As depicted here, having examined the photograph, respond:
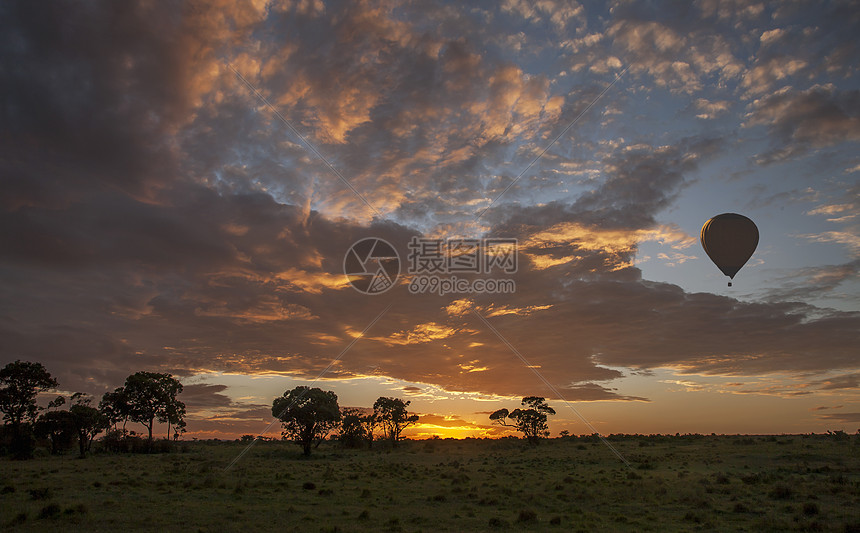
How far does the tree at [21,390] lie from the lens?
6100 cm

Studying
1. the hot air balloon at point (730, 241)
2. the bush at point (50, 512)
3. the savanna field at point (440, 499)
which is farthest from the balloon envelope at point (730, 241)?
the bush at point (50, 512)

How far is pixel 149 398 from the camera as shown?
2798 inches

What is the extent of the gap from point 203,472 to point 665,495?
3433 centimetres

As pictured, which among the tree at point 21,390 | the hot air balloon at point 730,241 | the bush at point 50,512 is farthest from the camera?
the tree at point 21,390

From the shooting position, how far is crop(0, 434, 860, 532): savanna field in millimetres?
21672

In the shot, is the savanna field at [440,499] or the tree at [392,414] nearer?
the savanna field at [440,499]

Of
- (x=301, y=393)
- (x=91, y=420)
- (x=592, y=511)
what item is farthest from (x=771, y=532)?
(x=91, y=420)

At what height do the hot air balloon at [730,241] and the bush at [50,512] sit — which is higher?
the hot air balloon at [730,241]

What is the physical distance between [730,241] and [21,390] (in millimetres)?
84503

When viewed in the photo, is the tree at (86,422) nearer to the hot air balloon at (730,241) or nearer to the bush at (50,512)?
the bush at (50,512)

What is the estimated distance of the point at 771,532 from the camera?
2116 cm

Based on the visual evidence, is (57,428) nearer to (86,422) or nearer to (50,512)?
(86,422)

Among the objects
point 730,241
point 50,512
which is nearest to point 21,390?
point 50,512

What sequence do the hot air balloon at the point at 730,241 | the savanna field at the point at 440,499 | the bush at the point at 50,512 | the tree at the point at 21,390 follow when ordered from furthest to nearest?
the tree at the point at 21,390 → the hot air balloon at the point at 730,241 → the savanna field at the point at 440,499 → the bush at the point at 50,512
